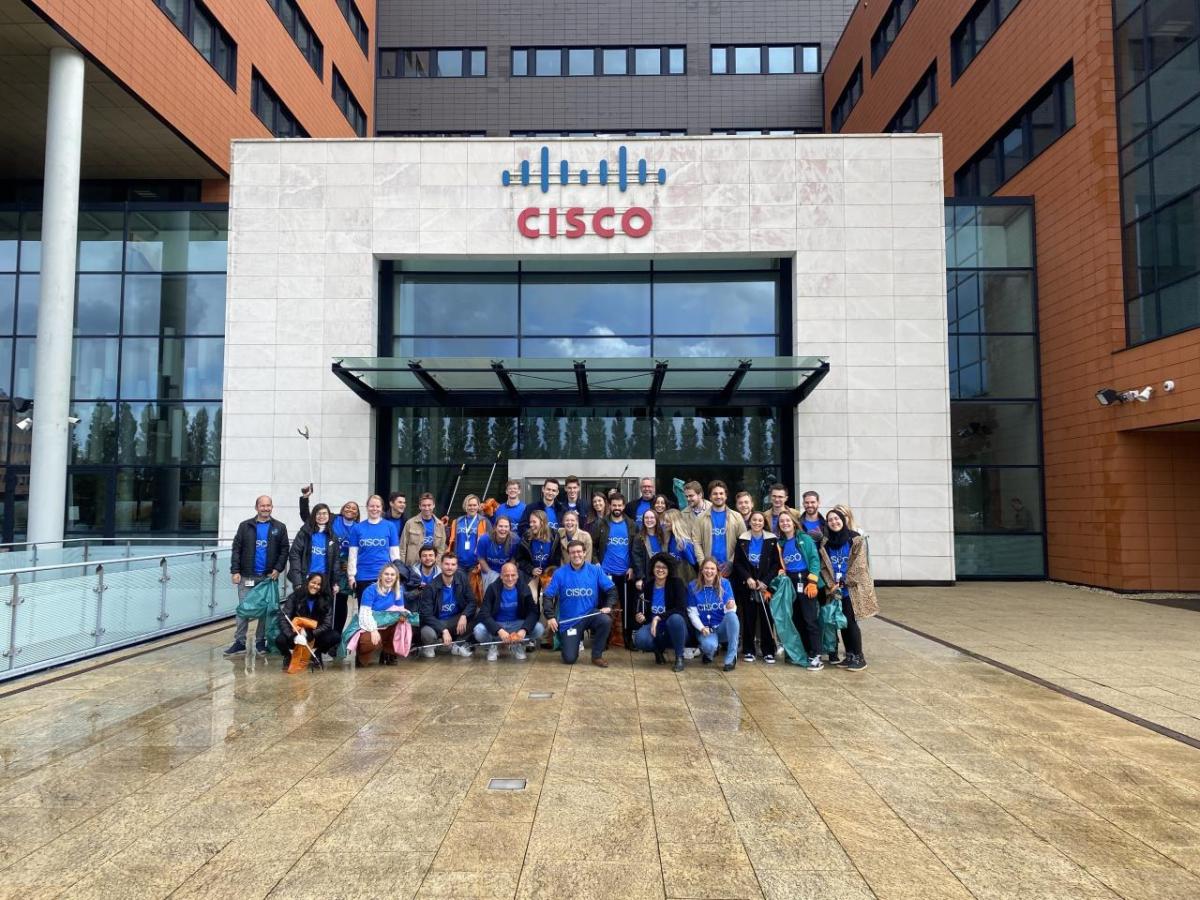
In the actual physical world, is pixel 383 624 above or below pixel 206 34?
below

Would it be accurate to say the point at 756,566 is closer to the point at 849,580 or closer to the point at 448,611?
the point at 849,580

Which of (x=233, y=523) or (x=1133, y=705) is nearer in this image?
(x=1133, y=705)

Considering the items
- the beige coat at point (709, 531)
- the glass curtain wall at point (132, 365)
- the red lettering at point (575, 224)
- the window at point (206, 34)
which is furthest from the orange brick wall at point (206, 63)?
the beige coat at point (709, 531)

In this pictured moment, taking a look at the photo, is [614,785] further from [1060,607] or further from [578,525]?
[1060,607]

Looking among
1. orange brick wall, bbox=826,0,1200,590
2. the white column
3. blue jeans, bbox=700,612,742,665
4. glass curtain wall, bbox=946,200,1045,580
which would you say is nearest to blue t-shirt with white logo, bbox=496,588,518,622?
blue jeans, bbox=700,612,742,665

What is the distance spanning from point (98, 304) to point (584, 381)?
412 inches

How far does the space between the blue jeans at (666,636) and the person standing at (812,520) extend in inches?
65.8

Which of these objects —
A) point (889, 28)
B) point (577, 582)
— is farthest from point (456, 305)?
point (889, 28)

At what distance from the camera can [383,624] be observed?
305 inches

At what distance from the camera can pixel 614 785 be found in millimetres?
4438

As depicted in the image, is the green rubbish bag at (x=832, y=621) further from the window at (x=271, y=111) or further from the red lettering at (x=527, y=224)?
the window at (x=271, y=111)

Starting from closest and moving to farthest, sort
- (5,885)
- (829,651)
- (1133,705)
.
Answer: (5,885) → (1133,705) → (829,651)

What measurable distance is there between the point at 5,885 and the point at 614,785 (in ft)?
9.37

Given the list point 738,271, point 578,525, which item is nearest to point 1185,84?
point 738,271
